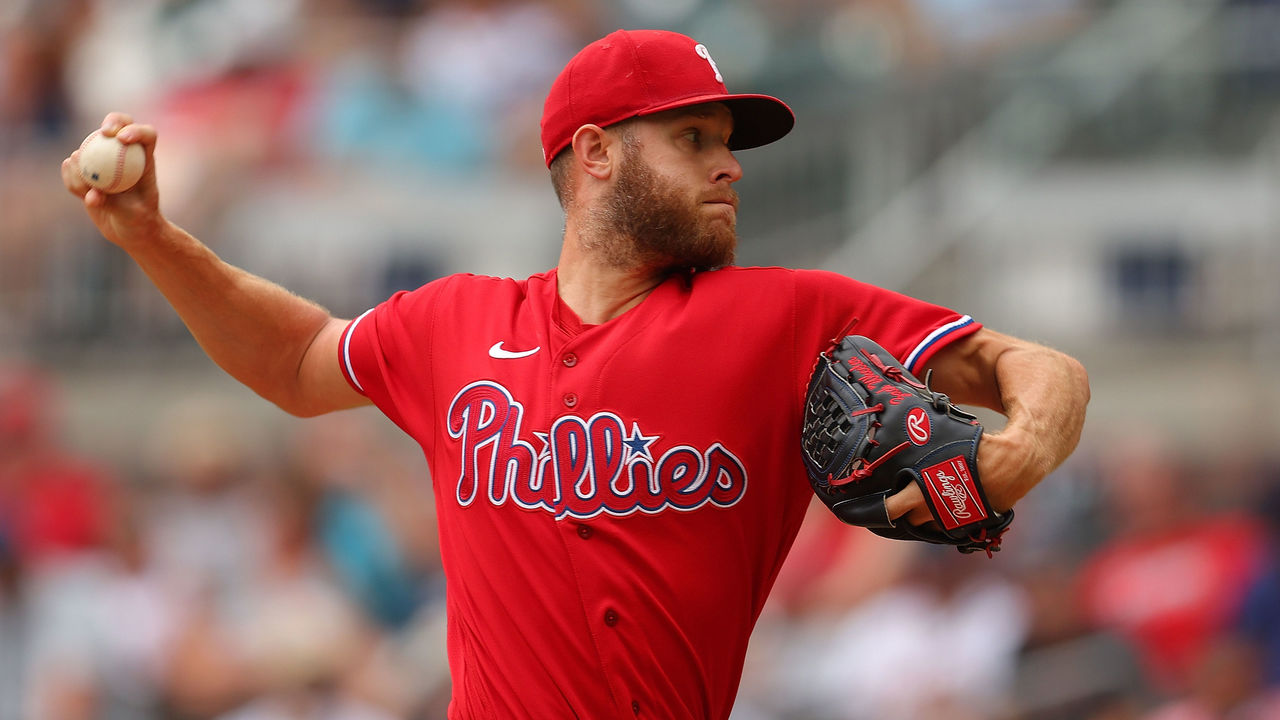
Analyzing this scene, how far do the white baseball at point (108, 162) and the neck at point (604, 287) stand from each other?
916 millimetres

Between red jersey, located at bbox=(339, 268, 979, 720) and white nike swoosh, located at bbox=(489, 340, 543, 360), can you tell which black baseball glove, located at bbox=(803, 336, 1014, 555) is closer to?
red jersey, located at bbox=(339, 268, 979, 720)

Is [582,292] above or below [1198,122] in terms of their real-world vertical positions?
below

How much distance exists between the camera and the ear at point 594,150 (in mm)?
2818

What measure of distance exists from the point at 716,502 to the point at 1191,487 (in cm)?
477

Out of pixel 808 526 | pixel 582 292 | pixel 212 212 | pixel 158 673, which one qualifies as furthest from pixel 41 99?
pixel 582 292

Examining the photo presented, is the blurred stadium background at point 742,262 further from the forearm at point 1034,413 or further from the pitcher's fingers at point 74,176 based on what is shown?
the forearm at point 1034,413

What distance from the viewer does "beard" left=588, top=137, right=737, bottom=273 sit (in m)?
2.75

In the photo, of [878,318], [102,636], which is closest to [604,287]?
[878,318]

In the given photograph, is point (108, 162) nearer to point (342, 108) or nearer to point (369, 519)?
point (369, 519)

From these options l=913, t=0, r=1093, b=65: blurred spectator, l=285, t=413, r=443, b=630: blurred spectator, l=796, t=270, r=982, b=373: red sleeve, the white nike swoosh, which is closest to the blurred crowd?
l=913, t=0, r=1093, b=65: blurred spectator

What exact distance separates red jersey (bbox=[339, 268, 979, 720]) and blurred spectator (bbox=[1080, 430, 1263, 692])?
12.5 feet

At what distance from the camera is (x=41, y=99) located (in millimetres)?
9656

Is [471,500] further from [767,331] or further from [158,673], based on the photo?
[158,673]

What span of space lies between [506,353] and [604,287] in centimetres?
25
